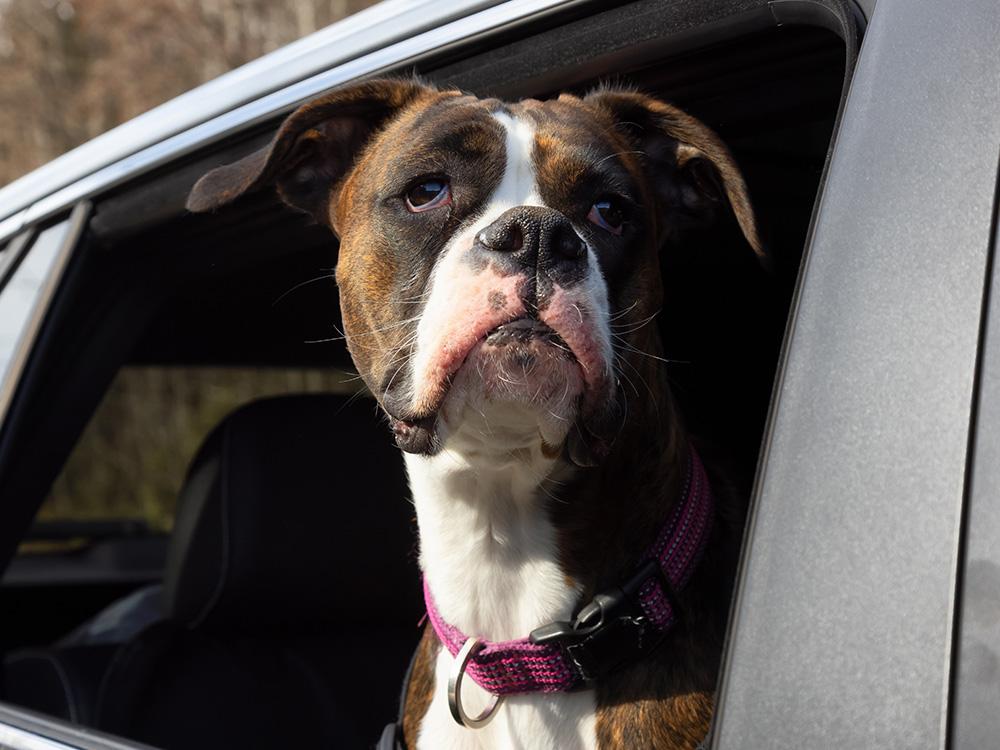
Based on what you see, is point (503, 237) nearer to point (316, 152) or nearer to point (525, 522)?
point (525, 522)

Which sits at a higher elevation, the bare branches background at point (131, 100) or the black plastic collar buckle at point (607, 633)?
the bare branches background at point (131, 100)

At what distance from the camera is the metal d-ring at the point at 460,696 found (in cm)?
191

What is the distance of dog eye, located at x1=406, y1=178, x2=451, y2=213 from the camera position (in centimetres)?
203

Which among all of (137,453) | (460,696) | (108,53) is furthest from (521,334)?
(108,53)

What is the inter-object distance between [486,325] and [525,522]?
45cm

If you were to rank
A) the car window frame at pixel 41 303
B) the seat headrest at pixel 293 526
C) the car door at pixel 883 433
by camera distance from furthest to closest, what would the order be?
the seat headrest at pixel 293 526
the car window frame at pixel 41 303
the car door at pixel 883 433

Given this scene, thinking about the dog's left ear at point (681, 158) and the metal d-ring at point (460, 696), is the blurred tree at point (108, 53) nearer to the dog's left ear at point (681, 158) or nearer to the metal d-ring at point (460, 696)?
the dog's left ear at point (681, 158)

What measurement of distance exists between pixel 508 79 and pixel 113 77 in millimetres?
15106

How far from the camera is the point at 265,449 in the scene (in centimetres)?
310

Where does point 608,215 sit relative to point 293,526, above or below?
above

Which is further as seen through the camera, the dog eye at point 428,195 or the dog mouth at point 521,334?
the dog eye at point 428,195

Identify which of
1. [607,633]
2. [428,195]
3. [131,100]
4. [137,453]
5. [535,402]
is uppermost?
[131,100]

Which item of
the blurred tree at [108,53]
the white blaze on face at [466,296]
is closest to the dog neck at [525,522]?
the white blaze on face at [466,296]

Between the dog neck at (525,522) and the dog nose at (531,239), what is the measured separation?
25cm
